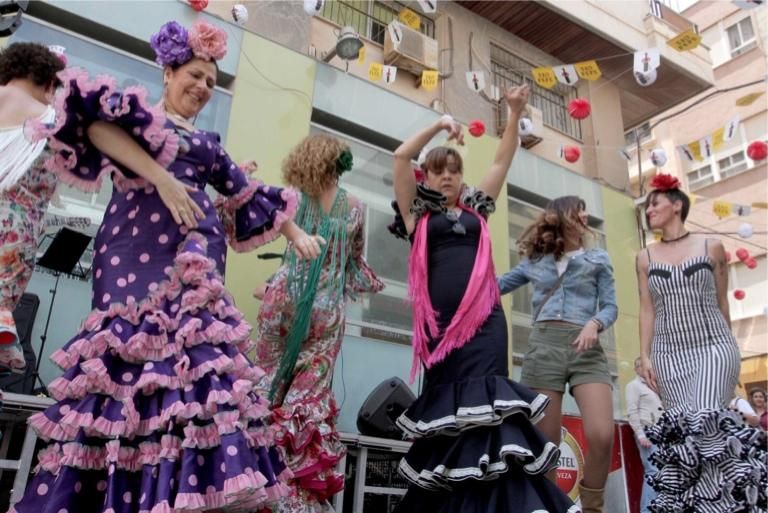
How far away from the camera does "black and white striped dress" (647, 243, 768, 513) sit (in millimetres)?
2605

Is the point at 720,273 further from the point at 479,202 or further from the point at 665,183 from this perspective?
the point at 479,202

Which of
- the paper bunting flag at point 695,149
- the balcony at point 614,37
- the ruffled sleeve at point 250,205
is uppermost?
the balcony at point 614,37

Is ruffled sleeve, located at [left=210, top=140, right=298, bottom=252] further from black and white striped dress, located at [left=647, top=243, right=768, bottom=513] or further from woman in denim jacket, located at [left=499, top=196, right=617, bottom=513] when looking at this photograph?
black and white striped dress, located at [left=647, top=243, right=768, bottom=513]

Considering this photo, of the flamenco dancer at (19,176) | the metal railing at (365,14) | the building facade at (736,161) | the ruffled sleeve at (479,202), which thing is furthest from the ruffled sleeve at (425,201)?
the building facade at (736,161)

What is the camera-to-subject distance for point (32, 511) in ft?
5.29

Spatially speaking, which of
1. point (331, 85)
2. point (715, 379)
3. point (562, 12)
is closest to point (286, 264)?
point (715, 379)

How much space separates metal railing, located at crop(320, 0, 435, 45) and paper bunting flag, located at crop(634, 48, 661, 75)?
291 cm

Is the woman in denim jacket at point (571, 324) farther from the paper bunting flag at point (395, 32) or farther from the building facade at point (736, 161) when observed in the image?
the building facade at point (736, 161)

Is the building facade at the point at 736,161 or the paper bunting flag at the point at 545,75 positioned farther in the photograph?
the building facade at the point at 736,161

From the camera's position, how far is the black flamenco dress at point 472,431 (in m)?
2.13

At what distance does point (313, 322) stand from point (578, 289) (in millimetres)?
1529

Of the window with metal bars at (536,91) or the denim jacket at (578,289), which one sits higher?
the window with metal bars at (536,91)

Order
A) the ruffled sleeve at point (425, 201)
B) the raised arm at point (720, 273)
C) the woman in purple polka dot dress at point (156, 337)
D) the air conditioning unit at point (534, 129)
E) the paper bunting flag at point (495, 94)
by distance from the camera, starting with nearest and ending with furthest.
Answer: the woman in purple polka dot dress at point (156, 337) < the ruffled sleeve at point (425, 201) < the raised arm at point (720, 273) < the air conditioning unit at point (534, 129) < the paper bunting flag at point (495, 94)

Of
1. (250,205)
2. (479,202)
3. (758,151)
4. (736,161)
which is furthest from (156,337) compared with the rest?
(736,161)
